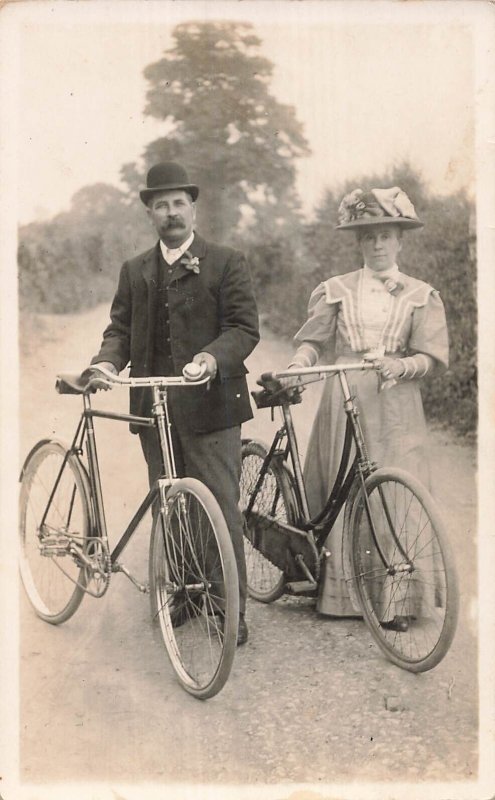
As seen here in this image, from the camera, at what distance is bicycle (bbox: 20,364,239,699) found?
3727mm

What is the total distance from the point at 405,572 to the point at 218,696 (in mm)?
943

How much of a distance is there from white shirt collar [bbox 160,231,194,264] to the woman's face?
2.56 feet

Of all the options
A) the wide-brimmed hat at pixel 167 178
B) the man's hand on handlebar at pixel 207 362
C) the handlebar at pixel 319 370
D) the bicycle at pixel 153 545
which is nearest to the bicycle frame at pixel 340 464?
the handlebar at pixel 319 370

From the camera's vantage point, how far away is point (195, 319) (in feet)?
13.4

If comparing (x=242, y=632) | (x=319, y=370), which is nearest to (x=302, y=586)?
(x=242, y=632)

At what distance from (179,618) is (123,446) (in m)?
0.81

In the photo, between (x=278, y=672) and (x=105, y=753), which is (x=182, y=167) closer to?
(x=278, y=672)

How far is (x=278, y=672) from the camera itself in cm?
400

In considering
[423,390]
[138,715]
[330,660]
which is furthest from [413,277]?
Result: [138,715]

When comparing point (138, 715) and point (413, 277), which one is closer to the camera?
point (138, 715)

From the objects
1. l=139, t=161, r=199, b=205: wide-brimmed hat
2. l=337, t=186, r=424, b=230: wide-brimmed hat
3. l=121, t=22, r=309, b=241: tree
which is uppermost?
l=121, t=22, r=309, b=241: tree

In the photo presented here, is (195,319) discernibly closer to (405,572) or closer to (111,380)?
(111,380)

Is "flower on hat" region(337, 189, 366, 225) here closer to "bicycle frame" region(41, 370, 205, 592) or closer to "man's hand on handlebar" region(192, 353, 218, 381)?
"man's hand on handlebar" region(192, 353, 218, 381)

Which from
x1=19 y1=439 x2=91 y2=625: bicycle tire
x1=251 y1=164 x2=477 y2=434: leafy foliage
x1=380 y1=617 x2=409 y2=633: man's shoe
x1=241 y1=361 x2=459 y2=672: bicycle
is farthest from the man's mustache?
x1=380 y1=617 x2=409 y2=633: man's shoe
